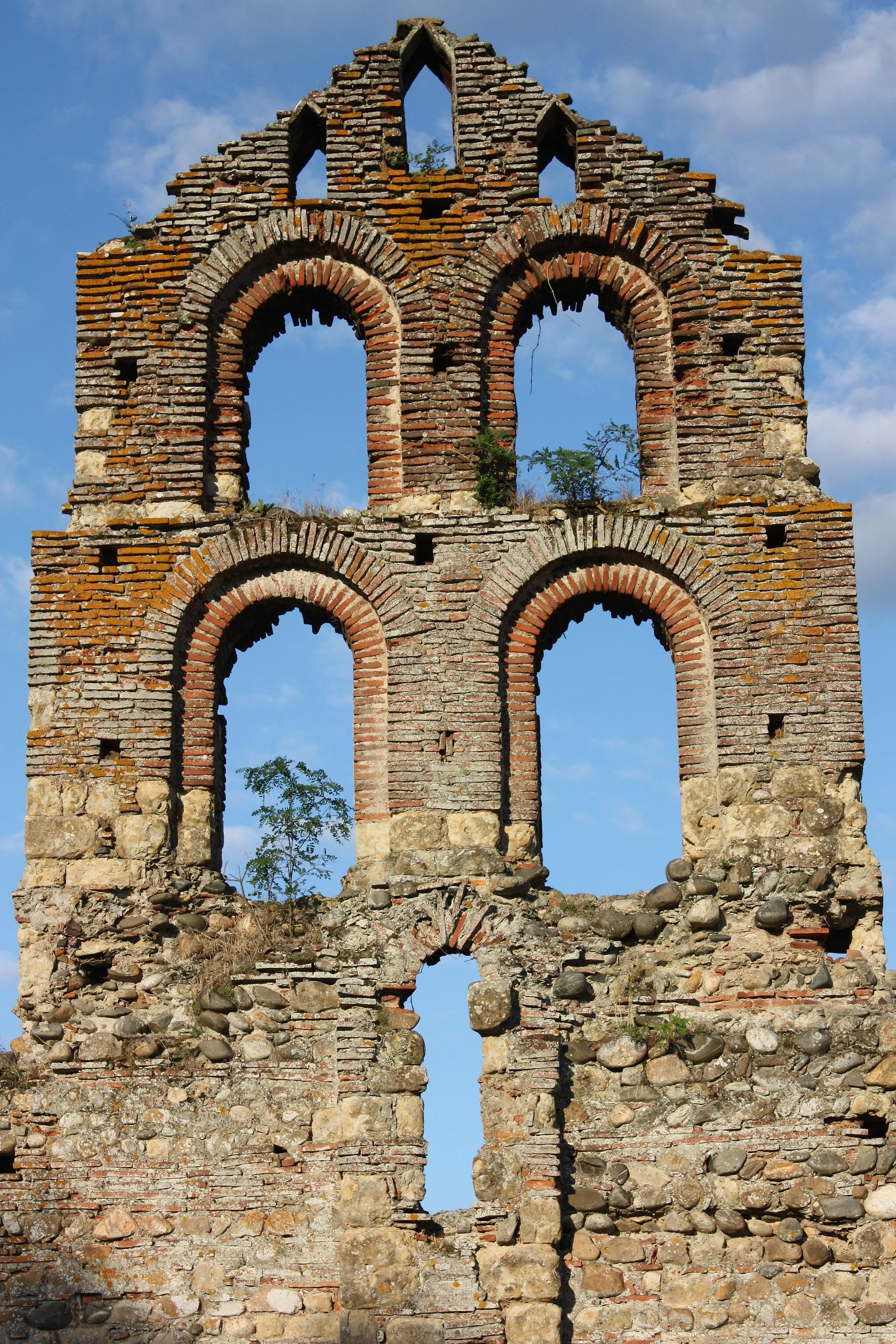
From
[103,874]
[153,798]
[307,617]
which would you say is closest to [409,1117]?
[103,874]

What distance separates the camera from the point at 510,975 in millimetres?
15023

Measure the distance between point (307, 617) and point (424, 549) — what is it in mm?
1120

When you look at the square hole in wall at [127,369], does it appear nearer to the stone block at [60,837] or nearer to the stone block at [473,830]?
the stone block at [60,837]

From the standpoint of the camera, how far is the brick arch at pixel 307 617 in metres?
16.1

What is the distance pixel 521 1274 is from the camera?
14.1 metres

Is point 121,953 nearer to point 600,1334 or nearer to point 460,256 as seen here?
point 600,1334

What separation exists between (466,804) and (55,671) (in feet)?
11.3

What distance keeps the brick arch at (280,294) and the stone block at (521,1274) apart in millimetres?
6687

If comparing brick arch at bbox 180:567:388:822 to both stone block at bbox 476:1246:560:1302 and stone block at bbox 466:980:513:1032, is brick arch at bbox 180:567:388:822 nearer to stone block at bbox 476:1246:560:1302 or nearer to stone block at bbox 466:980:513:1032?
stone block at bbox 466:980:513:1032

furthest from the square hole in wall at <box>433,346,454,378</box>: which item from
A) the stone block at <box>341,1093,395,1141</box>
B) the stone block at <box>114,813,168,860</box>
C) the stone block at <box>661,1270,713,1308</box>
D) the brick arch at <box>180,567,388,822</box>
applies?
the stone block at <box>661,1270,713,1308</box>

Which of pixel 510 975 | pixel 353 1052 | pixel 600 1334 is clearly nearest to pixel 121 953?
pixel 353 1052

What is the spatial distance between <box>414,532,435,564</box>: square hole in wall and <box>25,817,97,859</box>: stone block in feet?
10.9

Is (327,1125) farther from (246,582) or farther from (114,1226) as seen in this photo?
(246,582)

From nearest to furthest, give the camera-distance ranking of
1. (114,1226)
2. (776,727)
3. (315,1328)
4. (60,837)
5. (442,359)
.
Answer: (315,1328) → (114,1226) → (60,837) → (776,727) → (442,359)
